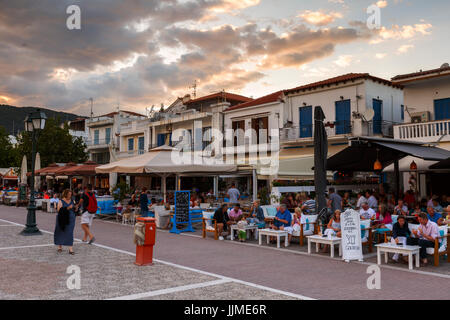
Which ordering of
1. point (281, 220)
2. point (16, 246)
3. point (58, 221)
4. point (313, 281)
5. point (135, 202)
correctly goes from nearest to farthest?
point (313, 281)
point (58, 221)
point (16, 246)
point (281, 220)
point (135, 202)

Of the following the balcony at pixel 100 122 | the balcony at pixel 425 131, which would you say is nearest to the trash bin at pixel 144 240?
the balcony at pixel 425 131

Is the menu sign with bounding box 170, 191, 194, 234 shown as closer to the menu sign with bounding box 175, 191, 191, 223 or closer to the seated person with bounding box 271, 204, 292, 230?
the menu sign with bounding box 175, 191, 191, 223

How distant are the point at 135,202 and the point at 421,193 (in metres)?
13.7

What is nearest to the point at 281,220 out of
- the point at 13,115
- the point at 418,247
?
the point at 418,247

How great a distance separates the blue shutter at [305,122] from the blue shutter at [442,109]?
7.47 metres

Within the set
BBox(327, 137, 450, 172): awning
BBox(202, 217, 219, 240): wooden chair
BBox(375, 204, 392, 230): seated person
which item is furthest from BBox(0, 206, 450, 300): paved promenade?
BBox(327, 137, 450, 172): awning

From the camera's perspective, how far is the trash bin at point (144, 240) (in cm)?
810

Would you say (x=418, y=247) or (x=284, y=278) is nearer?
(x=284, y=278)

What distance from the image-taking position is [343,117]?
23.7 meters

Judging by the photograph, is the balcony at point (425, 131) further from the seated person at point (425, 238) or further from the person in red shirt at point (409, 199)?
the seated person at point (425, 238)

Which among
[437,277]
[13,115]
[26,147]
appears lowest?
[437,277]

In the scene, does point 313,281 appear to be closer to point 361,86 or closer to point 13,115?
point 361,86

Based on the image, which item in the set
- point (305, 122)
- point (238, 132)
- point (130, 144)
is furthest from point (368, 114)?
point (130, 144)
